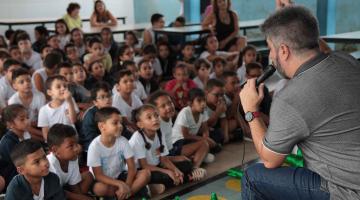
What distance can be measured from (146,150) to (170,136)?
1.02 ft

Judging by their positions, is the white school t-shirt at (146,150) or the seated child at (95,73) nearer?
the white school t-shirt at (146,150)

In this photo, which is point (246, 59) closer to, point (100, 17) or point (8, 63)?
point (8, 63)

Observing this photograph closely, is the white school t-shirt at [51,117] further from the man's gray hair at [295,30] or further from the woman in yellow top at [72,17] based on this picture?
the woman in yellow top at [72,17]

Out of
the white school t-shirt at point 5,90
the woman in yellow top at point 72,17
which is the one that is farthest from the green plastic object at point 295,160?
the woman in yellow top at point 72,17

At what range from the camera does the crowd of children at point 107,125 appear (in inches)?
87.2

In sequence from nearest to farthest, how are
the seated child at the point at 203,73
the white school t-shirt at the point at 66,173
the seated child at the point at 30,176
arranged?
the seated child at the point at 30,176 → the white school t-shirt at the point at 66,173 → the seated child at the point at 203,73

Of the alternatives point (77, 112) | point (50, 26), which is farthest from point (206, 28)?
point (50, 26)

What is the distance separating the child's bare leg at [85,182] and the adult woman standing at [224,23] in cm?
319

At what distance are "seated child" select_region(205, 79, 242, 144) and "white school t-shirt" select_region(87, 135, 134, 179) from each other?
97 cm

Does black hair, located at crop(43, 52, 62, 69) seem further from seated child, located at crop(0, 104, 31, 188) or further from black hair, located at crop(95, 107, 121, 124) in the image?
black hair, located at crop(95, 107, 121, 124)

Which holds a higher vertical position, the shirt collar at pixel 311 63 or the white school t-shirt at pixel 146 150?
the shirt collar at pixel 311 63

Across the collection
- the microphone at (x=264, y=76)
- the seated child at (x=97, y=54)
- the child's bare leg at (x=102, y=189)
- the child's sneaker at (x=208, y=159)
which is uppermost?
the microphone at (x=264, y=76)

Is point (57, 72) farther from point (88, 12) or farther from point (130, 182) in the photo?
point (88, 12)

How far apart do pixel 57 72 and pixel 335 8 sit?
4.48 m
